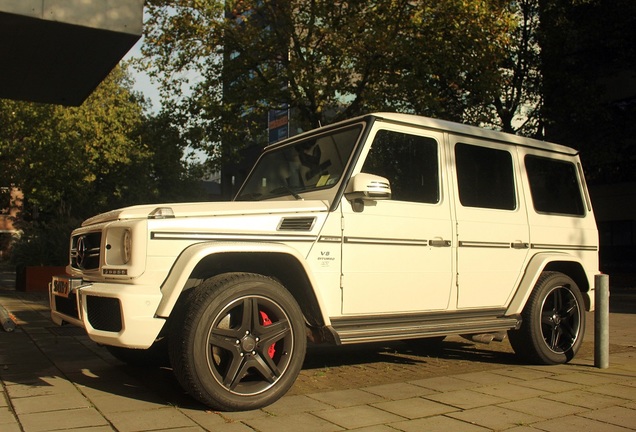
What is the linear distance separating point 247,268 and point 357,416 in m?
1.31

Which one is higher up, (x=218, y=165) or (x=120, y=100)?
(x=120, y=100)

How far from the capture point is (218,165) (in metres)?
17.7

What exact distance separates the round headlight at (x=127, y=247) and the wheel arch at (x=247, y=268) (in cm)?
29

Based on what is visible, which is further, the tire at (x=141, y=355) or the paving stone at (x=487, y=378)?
the tire at (x=141, y=355)

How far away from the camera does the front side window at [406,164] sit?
5.03m

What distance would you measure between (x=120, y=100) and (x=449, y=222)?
24.1 m

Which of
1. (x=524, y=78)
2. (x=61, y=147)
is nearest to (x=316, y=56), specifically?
(x=524, y=78)

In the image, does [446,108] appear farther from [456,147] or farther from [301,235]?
[301,235]

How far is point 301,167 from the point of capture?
214 inches

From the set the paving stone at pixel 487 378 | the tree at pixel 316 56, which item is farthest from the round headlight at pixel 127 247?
the tree at pixel 316 56

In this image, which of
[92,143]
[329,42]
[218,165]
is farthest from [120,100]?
[329,42]

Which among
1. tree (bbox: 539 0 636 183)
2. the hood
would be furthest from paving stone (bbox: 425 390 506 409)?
tree (bbox: 539 0 636 183)

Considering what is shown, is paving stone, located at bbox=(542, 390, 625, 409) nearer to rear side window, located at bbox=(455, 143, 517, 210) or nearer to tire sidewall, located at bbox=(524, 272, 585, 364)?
tire sidewall, located at bbox=(524, 272, 585, 364)

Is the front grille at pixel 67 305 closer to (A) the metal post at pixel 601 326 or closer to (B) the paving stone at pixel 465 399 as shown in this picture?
(B) the paving stone at pixel 465 399
